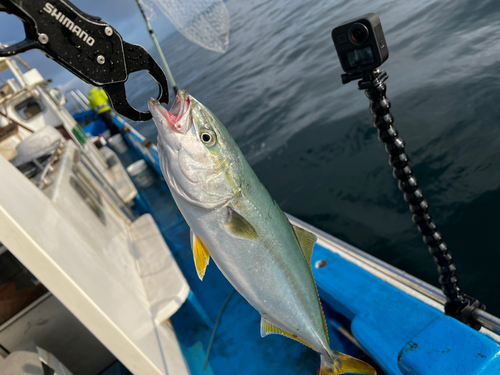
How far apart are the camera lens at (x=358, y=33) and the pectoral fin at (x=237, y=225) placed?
3.69 ft

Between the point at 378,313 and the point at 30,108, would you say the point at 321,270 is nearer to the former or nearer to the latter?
the point at 378,313

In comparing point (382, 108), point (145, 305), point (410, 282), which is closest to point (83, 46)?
point (382, 108)

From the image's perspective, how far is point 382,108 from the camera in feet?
6.09

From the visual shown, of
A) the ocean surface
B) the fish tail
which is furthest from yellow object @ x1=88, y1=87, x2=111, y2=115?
the fish tail

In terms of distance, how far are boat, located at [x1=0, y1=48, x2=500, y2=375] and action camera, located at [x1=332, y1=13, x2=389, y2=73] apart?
5.26 feet

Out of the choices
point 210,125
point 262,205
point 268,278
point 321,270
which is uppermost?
point 210,125

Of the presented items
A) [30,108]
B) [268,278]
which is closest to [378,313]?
[268,278]

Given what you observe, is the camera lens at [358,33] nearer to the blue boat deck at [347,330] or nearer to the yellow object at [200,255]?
the yellow object at [200,255]

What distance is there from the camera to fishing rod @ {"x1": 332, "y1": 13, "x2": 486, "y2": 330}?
5.51ft

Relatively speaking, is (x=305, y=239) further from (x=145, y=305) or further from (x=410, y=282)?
(x=145, y=305)

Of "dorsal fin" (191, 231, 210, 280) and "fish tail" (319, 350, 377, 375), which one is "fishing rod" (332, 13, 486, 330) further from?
"dorsal fin" (191, 231, 210, 280)

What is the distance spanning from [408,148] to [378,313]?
364cm

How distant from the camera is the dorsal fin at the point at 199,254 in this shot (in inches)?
58.9

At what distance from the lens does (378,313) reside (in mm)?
2490
